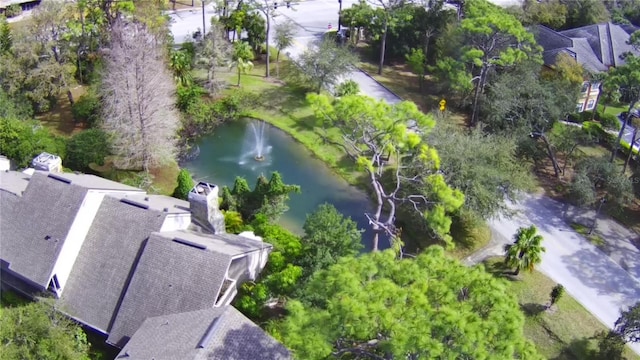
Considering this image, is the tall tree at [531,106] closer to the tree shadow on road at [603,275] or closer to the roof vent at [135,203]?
the tree shadow on road at [603,275]

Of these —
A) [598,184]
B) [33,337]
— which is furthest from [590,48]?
[33,337]

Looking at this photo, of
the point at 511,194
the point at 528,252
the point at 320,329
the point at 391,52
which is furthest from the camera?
the point at 391,52

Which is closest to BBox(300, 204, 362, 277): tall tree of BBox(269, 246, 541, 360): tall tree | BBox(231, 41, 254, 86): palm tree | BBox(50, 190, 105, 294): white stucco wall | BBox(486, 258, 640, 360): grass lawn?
BBox(269, 246, 541, 360): tall tree

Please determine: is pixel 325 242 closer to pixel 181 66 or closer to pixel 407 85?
pixel 181 66

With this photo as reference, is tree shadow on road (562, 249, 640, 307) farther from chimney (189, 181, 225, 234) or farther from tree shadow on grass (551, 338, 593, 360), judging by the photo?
chimney (189, 181, 225, 234)

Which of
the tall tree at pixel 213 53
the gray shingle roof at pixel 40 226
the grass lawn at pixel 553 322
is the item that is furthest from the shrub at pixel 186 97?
the grass lawn at pixel 553 322

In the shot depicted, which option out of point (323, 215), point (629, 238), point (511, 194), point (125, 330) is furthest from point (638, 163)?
point (125, 330)

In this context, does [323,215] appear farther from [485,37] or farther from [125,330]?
[485,37]
